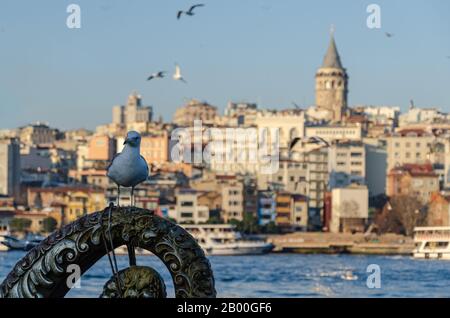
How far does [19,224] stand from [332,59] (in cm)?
4603

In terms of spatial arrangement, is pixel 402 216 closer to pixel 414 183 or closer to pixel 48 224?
pixel 414 183

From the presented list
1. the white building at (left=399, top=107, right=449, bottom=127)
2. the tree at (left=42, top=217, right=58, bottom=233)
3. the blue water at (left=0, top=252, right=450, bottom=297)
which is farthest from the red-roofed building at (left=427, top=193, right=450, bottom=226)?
the white building at (left=399, top=107, right=449, bottom=127)

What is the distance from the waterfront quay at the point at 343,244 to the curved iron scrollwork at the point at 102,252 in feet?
164

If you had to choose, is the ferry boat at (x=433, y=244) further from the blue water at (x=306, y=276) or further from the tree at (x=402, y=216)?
the tree at (x=402, y=216)

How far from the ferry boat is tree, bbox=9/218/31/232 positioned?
45.3 feet

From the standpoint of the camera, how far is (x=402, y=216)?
61688mm

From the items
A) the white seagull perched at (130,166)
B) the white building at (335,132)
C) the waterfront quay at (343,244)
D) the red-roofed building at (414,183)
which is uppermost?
the white building at (335,132)

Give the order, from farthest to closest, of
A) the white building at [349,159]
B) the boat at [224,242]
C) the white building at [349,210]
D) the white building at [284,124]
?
the white building at [284,124]
the white building at [349,159]
the white building at [349,210]
the boat at [224,242]

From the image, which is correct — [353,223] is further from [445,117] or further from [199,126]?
[445,117]

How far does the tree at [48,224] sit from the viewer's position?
60.2m

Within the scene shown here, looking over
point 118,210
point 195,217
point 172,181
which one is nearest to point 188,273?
point 118,210

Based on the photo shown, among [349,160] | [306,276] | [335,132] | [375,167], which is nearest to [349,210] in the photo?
[349,160]

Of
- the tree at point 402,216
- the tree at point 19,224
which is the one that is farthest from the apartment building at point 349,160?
the tree at point 19,224

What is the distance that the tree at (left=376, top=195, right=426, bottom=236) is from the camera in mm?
60688
